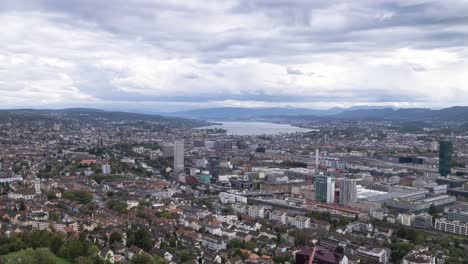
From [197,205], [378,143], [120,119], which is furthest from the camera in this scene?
[120,119]

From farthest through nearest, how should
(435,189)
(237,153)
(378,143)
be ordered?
(378,143)
(237,153)
(435,189)

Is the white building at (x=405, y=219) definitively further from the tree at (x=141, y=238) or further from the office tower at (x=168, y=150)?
the office tower at (x=168, y=150)

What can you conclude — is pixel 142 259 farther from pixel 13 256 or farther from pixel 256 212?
pixel 256 212

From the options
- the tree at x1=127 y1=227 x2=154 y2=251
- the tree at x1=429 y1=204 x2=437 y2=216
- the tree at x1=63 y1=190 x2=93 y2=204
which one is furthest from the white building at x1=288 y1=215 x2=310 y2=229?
the tree at x1=63 y1=190 x2=93 y2=204

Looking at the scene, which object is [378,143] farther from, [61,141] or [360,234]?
[360,234]

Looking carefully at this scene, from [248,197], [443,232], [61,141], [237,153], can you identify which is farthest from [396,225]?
[61,141]

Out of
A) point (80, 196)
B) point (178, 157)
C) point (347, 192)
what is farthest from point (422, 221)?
point (178, 157)

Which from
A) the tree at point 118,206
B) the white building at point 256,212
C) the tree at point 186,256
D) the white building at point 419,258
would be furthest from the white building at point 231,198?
the white building at point 419,258
